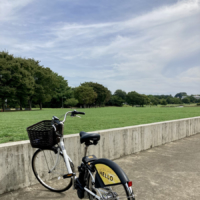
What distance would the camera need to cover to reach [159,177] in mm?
4301

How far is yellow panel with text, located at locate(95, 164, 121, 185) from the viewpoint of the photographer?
228 centimetres

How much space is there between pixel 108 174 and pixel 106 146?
3067 mm

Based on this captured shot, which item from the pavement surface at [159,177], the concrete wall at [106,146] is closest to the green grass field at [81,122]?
the concrete wall at [106,146]

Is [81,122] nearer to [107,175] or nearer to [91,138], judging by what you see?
[91,138]

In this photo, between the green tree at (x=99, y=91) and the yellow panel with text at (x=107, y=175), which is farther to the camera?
the green tree at (x=99, y=91)

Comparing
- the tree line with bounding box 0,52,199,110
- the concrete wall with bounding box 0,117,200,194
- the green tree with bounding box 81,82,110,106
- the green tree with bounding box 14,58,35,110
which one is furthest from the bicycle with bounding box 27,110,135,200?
the green tree with bounding box 81,82,110,106

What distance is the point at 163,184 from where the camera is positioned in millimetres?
3936

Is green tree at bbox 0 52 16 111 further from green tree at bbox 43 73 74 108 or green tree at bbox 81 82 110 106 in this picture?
green tree at bbox 81 82 110 106

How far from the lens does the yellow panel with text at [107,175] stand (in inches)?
89.6

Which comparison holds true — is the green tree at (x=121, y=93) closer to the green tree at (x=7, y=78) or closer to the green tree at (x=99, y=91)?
the green tree at (x=99, y=91)

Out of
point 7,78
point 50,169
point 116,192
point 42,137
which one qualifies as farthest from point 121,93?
point 116,192

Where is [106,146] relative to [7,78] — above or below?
below

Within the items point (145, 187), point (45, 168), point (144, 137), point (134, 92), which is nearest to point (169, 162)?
point (144, 137)

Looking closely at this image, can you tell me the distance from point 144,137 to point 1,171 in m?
4.52
